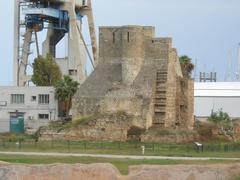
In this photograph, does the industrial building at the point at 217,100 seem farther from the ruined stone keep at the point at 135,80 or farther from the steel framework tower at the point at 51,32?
the ruined stone keep at the point at 135,80

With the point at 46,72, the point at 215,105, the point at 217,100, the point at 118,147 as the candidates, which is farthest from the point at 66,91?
the point at 217,100

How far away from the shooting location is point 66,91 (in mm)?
98500

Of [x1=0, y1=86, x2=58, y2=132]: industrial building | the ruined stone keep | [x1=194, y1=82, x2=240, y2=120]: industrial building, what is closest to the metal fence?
the ruined stone keep

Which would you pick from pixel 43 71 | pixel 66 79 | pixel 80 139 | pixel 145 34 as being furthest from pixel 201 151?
pixel 43 71

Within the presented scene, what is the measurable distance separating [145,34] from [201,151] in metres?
23.5

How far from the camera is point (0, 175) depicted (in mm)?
23406

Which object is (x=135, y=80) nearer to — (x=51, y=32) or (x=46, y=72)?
(x=46, y=72)

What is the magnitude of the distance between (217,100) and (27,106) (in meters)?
41.3

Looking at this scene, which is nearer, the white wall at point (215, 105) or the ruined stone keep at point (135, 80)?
the ruined stone keep at point (135, 80)

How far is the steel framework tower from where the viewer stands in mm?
129875

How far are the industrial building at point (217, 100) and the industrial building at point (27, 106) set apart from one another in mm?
34623

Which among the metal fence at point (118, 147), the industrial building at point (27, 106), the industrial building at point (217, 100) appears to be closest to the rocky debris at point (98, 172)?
the metal fence at point (118, 147)

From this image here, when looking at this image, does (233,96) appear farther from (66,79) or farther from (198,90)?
(66,79)

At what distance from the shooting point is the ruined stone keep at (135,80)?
82625mm
